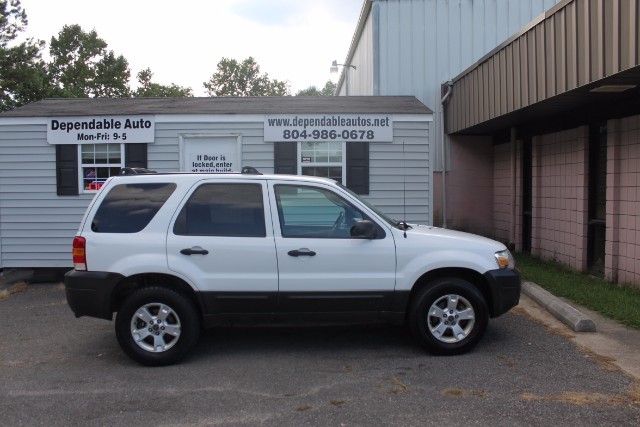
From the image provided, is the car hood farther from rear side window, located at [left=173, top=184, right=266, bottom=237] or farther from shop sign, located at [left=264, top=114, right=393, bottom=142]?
shop sign, located at [left=264, top=114, right=393, bottom=142]

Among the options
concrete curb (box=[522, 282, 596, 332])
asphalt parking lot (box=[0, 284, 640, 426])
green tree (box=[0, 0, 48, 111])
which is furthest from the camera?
green tree (box=[0, 0, 48, 111])

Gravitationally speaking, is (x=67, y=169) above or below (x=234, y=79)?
below

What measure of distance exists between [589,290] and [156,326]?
6086mm

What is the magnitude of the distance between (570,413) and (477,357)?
1.41 meters

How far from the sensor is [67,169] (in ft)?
33.7

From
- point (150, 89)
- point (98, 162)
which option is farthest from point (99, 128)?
point (150, 89)

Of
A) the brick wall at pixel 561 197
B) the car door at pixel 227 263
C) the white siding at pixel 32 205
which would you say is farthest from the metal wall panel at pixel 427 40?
the car door at pixel 227 263

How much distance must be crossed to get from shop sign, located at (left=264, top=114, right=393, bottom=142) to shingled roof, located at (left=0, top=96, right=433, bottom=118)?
0.09 metres

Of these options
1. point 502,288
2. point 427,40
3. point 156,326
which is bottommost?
point 156,326

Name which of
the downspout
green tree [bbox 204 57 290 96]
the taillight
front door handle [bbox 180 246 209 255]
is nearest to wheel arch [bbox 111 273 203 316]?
front door handle [bbox 180 246 209 255]

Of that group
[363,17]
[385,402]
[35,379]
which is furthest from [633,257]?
[363,17]

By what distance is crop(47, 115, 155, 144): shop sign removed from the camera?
1021 centimetres

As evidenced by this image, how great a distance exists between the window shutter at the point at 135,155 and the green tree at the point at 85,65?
3723 cm

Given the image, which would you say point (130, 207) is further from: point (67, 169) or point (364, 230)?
point (67, 169)
